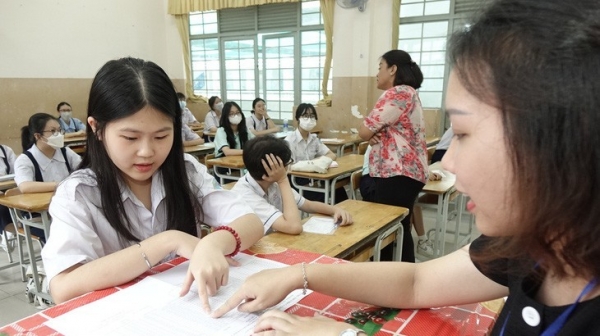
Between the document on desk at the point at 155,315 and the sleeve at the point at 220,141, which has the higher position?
the document on desk at the point at 155,315

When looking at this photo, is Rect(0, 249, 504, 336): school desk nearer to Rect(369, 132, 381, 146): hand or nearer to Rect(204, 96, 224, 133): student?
Rect(369, 132, 381, 146): hand

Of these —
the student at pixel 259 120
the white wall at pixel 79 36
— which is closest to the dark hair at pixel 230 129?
the student at pixel 259 120

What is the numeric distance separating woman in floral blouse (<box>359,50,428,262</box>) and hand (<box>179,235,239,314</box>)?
1.66 metres

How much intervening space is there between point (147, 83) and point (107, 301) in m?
0.53

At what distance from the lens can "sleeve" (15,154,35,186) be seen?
2746 mm

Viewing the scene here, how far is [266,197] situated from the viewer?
1.96 meters

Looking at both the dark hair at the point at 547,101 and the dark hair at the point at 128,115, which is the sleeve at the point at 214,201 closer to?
the dark hair at the point at 128,115

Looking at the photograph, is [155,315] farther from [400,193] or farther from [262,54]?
[262,54]

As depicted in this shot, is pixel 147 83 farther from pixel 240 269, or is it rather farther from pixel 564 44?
pixel 564 44

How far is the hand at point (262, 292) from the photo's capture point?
70 cm

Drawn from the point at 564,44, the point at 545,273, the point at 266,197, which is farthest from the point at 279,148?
the point at 564,44

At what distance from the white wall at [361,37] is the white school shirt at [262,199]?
4.16 m

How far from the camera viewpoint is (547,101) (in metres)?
0.38

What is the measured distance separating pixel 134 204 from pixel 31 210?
5.16ft
